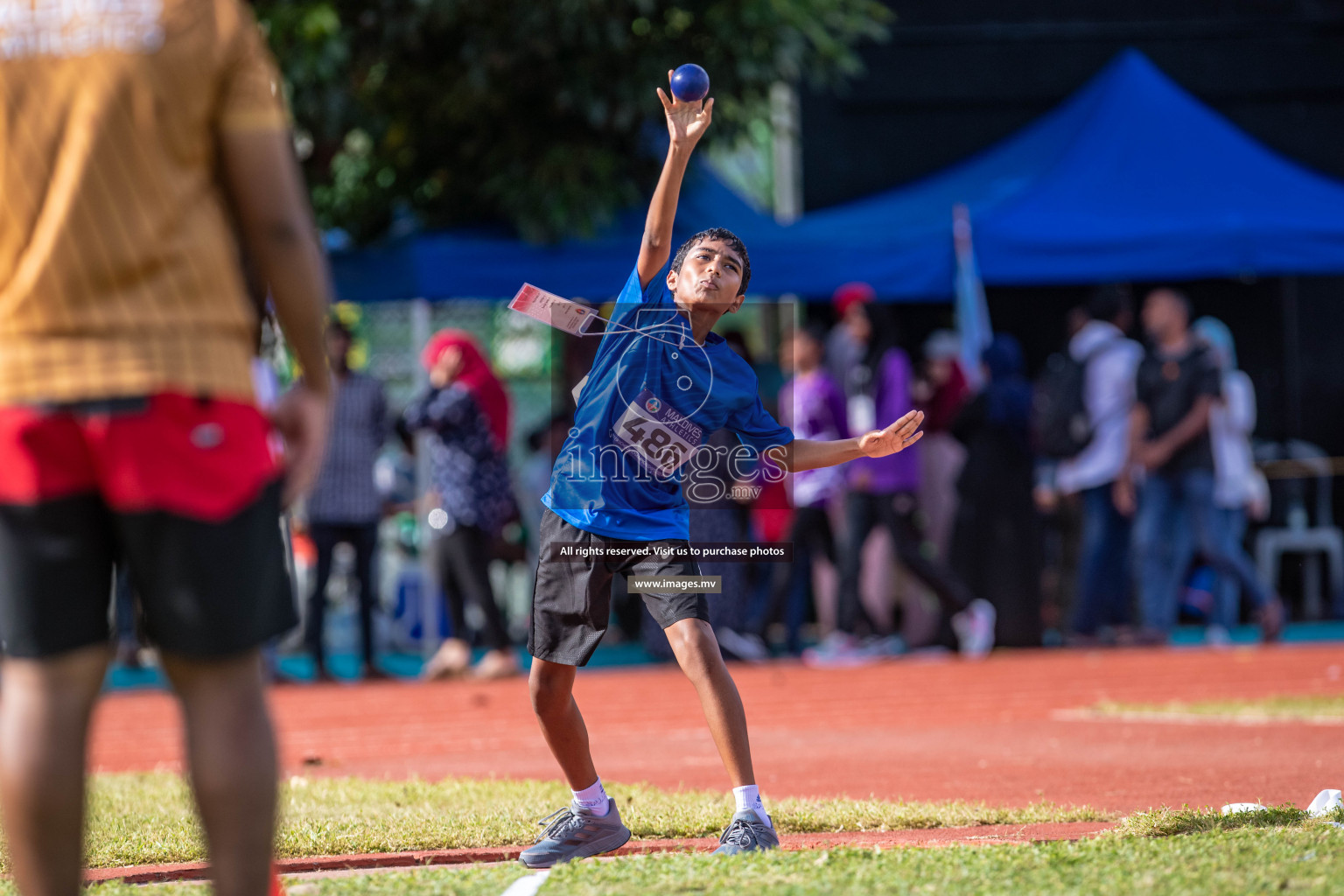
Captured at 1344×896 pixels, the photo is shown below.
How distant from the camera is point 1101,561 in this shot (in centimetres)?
1174

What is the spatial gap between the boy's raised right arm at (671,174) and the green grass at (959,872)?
162cm

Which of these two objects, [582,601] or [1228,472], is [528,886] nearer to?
[582,601]

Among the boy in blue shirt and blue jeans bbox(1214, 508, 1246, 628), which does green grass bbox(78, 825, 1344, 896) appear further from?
blue jeans bbox(1214, 508, 1246, 628)

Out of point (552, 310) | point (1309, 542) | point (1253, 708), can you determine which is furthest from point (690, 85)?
point (1309, 542)

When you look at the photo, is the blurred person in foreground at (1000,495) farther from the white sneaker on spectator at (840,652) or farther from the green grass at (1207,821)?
the green grass at (1207,821)

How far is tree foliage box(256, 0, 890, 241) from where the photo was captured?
11.6 metres

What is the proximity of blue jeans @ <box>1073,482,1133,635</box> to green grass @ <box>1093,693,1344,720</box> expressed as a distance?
3047 mm

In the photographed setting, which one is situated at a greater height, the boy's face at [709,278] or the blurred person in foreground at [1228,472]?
the boy's face at [709,278]

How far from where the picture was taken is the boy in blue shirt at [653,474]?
4.37 meters

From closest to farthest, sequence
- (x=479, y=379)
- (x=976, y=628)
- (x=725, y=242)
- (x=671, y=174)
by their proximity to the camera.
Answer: (x=671, y=174), (x=725, y=242), (x=479, y=379), (x=976, y=628)

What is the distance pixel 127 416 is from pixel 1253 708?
6704mm

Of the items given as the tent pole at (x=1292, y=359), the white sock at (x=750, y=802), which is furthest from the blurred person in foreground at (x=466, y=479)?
the tent pole at (x=1292, y=359)

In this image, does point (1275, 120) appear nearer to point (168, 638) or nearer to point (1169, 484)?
point (1169, 484)

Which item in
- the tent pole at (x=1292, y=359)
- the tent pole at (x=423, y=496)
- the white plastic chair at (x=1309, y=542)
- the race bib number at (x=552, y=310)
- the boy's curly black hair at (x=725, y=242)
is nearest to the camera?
the race bib number at (x=552, y=310)
